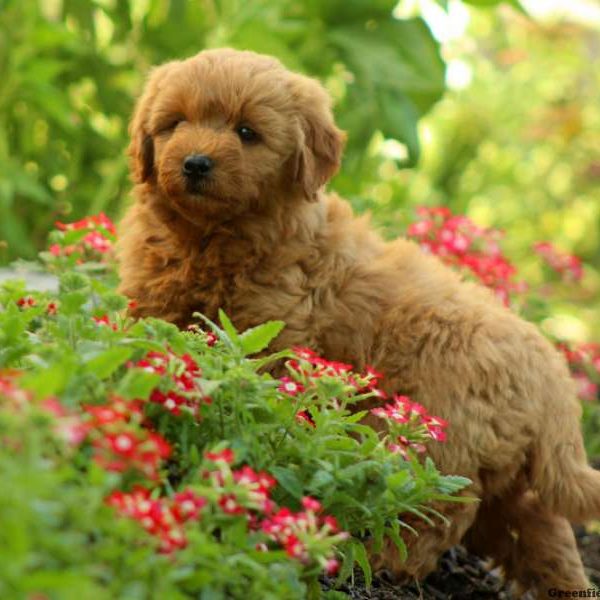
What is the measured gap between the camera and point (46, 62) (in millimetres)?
6508

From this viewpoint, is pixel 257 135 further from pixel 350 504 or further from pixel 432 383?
pixel 350 504

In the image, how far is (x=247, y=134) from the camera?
424cm

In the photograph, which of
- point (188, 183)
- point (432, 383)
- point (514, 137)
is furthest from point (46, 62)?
point (514, 137)

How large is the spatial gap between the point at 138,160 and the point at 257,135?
1.62 ft

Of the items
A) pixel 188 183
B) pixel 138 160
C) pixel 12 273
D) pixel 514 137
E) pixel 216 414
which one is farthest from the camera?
pixel 514 137

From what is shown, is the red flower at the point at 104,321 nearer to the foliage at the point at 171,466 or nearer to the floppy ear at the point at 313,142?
the foliage at the point at 171,466

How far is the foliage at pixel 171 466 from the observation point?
1.91 metres

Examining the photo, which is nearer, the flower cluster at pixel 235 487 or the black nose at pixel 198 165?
the flower cluster at pixel 235 487

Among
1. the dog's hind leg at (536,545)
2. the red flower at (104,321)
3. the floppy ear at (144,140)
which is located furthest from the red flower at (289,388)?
the floppy ear at (144,140)

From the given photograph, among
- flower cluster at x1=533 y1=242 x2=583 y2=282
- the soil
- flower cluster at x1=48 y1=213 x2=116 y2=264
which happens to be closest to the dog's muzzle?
flower cluster at x1=48 y1=213 x2=116 y2=264

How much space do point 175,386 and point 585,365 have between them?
3979mm

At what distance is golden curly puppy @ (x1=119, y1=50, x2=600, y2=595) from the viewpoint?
406 centimetres

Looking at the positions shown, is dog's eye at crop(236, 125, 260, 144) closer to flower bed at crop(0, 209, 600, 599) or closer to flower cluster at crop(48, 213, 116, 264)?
flower cluster at crop(48, 213, 116, 264)

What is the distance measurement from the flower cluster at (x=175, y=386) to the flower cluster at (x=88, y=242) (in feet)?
7.11
